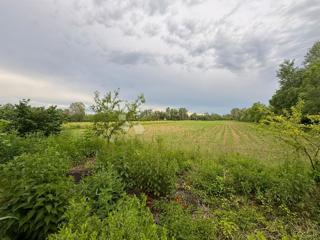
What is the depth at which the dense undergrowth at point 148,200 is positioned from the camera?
1.80 metres

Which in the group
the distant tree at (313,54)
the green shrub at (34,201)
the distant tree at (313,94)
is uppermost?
the distant tree at (313,54)

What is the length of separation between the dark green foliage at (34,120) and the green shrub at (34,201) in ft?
20.5

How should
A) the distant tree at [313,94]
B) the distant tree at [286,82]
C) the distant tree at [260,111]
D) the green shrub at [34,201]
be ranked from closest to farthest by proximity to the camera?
the green shrub at [34,201], the distant tree at [260,111], the distant tree at [313,94], the distant tree at [286,82]

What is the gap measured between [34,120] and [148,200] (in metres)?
7.18

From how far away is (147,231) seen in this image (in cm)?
153

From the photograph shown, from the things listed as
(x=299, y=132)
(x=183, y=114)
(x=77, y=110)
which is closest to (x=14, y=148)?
(x=299, y=132)

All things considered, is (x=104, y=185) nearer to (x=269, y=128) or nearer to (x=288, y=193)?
(x=288, y=193)

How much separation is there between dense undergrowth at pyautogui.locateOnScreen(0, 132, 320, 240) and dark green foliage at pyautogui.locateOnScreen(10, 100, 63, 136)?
9.84 feet

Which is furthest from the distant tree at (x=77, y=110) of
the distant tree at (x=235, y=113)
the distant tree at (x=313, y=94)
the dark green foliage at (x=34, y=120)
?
the distant tree at (x=235, y=113)

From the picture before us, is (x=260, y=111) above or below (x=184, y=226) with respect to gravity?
above

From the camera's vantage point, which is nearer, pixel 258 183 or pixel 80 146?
pixel 258 183

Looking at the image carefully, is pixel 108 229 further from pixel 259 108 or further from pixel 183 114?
pixel 183 114

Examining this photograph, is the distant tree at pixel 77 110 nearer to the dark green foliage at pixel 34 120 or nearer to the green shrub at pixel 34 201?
the dark green foliage at pixel 34 120

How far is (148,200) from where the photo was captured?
3523mm
